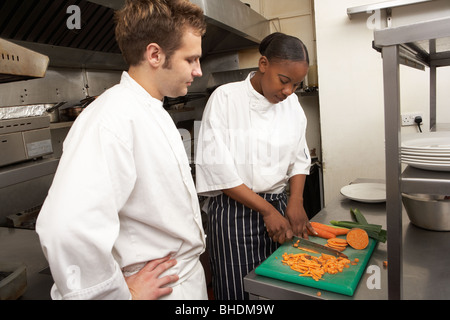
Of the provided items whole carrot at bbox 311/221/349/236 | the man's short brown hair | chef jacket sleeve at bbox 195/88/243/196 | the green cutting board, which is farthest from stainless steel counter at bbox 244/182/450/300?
the man's short brown hair

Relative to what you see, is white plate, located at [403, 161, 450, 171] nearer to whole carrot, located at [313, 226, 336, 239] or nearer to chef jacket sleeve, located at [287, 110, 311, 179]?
whole carrot, located at [313, 226, 336, 239]

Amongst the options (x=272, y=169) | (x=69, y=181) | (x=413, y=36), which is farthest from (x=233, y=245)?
(x=413, y=36)

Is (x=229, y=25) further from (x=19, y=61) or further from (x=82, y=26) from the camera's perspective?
(x=19, y=61)

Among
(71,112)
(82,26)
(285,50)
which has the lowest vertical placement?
(71,112)

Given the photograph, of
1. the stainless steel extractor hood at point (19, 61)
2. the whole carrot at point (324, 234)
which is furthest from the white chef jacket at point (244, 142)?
the stainless steel extractor hood at point (19, 61)

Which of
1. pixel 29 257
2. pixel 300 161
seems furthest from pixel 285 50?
pixel 29 257

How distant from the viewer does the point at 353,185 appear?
→ 67.8 inches

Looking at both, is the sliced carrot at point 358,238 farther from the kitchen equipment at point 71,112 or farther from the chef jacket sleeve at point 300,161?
the kitchen equipment at point 71,112

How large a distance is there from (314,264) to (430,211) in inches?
18.3

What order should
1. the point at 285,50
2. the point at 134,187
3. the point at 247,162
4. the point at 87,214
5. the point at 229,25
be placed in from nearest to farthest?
the point at 87,214 → the point at 134,187 → the point at 285,50 → the point at 247,162 → the point at 229,25

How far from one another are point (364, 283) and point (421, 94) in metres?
1.96

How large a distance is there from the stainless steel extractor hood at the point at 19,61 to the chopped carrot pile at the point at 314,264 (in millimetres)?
876

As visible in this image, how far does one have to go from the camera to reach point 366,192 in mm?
1615

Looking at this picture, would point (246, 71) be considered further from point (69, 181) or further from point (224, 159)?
point (69, 181)
